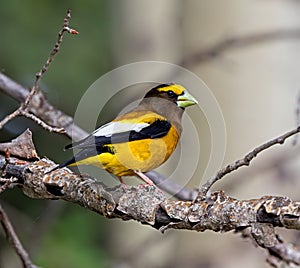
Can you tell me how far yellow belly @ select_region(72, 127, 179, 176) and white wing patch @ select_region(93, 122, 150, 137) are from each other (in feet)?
0.09

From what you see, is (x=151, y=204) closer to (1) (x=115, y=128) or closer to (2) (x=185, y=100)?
(1) (x=115, y=128)

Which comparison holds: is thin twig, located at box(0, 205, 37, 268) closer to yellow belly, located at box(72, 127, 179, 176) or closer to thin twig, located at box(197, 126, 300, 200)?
yellow belly, located at box(72, 127, 179, 176)

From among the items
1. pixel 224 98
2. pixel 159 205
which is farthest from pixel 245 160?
pixel 224 98

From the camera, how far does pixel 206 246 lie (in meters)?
2.81

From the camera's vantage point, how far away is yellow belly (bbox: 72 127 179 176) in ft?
4.48

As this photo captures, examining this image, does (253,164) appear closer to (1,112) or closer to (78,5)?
(1,112)

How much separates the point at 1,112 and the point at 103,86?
23.1 inches

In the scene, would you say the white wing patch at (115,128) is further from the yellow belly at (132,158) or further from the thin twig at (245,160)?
the thin twig at (245,160)

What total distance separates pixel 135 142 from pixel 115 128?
0.16ft

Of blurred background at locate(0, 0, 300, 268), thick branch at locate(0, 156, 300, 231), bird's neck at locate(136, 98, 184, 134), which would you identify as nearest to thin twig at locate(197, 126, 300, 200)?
thick branch at locate(0, 156, 300, 231)

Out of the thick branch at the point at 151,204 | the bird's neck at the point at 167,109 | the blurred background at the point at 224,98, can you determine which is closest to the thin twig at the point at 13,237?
the thick branch at the point at 151,204

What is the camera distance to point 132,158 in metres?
1.38

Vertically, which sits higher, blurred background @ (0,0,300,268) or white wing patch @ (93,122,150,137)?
blurred background @ (0,0,300,268)

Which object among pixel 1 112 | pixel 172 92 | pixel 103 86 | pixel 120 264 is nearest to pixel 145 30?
pixel 103 86
